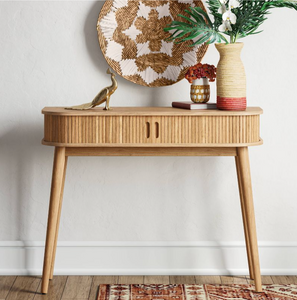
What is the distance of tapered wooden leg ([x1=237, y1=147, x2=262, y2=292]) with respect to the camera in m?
2.44

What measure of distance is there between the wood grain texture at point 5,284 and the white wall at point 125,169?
70mm

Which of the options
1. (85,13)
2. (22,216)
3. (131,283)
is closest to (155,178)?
(131,283)

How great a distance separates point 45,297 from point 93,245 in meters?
0.42

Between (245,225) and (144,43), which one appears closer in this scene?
(245,225)

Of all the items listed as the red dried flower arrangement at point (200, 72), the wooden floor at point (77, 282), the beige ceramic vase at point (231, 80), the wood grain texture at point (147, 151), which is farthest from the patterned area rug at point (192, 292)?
the red dried flower arrangement at point (200, 72)

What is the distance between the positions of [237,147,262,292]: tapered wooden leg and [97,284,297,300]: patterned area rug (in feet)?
0.26

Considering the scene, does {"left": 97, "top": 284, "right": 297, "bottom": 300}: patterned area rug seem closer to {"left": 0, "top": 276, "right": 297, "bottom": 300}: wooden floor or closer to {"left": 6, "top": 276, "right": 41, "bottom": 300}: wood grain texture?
{"left": 0, "top": 276, "right": 297, "bottom": 300}: wooden floor

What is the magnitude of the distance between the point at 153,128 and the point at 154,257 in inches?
32.3

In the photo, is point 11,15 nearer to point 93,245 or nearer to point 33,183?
point 33,183

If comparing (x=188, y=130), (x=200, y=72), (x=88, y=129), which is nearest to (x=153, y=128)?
(x=188, y=130)

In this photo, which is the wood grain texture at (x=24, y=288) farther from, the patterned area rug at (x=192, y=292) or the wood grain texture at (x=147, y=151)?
the wood grain texture at (x=147, y=151)

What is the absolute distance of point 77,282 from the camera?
8.85ft

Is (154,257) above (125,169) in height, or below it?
below

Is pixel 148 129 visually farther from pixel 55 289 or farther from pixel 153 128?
pixel 55 289
